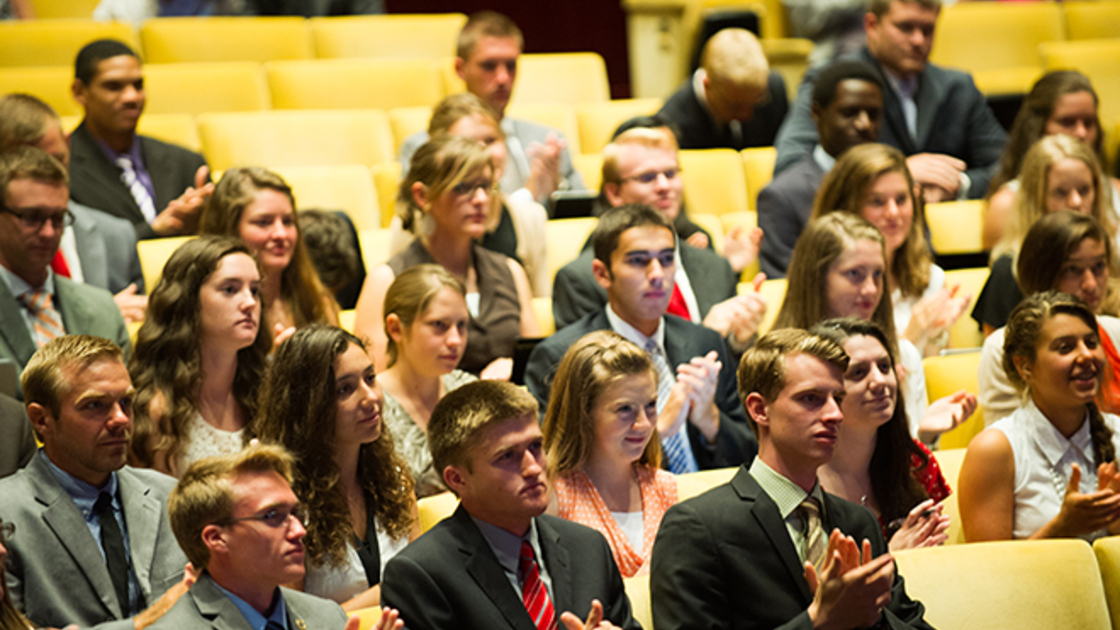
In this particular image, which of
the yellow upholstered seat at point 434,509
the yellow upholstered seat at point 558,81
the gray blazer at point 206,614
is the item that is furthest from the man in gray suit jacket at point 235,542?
the yellow upholstered seat at point 558,81

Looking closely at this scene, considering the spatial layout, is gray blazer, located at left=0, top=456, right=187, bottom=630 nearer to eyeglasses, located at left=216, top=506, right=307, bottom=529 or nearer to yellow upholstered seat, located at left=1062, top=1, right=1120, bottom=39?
eyeglasses, located at left=216, top=506, right=307, bottom=529

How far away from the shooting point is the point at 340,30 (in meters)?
5.45

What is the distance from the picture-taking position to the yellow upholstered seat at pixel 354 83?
4988 millimetres

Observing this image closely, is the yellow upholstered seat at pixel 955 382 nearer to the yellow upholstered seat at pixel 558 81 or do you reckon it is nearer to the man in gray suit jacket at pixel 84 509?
the man in gray suit jacket at pixel 84 509

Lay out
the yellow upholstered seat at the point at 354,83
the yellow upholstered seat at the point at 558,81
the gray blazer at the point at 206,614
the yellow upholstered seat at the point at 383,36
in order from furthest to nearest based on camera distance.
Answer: the yellow upholstered seat at the point at 558,81, the yellow upholstered seat at the point at 383,36, the yellow upholstered seat at the point at 354,83, the gray blazer at the point at 206,614

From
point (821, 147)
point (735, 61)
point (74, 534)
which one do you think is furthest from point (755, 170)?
point (74, 534)

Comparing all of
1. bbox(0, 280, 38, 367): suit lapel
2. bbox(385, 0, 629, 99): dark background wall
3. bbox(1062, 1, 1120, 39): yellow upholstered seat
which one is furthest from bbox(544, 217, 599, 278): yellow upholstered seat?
bbox(1062, 1, 1120, 39): yellow upholstered seat

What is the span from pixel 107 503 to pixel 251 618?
0.47 meters

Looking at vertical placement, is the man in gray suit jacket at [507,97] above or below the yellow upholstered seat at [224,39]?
below

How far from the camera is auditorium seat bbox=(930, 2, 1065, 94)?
5898 millimetres

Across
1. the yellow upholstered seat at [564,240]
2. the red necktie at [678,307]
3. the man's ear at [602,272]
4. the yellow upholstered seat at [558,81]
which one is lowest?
the red necktie at [678,307]

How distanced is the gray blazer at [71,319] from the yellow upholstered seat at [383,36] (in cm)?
267

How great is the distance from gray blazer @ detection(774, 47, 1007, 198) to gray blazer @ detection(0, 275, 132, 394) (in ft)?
8.00

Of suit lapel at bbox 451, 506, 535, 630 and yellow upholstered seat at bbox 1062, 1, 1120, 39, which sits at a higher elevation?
yellow upholstered seat at bbox 1062, 1, 1120, 39
